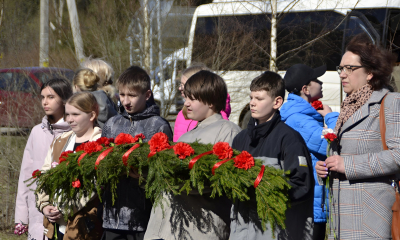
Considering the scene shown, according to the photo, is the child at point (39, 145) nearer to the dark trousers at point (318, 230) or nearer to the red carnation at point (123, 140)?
the red carnation at point (123, 140)

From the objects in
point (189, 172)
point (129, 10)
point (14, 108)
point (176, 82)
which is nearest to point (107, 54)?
point (129, 10)

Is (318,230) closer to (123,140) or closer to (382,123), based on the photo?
(382,123)

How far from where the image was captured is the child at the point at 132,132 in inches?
126

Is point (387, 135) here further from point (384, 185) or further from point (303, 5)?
point (303, 5)

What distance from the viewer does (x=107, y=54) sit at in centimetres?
828

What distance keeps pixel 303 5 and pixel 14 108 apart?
21.5 ft

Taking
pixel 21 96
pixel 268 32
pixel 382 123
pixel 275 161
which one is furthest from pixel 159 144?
Result: pixel 268 32

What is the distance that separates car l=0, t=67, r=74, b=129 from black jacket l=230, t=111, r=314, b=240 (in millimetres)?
5133

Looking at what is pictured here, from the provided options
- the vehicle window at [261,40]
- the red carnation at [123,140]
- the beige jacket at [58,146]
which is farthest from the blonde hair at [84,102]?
the vehicle window at [261,40]

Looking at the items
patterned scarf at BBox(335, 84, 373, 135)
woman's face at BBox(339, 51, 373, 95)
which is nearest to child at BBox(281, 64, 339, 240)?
patterned scarf at BBox(335, 84, 373, 135)

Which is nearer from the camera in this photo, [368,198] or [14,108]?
[368,198]

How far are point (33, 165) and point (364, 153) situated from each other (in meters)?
3.10

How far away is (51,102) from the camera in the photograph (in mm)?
4227

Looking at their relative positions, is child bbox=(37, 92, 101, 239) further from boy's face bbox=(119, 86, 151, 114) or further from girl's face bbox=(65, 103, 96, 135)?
boy's face bbox=(119, 86, 151, 114)
